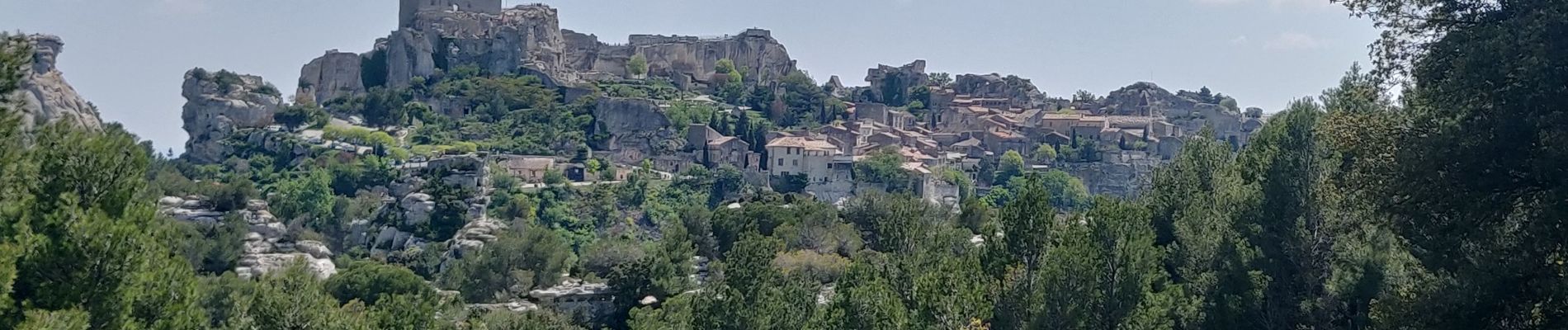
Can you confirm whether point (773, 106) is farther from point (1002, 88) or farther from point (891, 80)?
point (1002, 88)

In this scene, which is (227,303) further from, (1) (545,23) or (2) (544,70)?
(1) (545,23)

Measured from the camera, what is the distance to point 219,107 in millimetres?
82688

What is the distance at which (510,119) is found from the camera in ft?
260

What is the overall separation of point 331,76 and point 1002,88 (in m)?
46.9

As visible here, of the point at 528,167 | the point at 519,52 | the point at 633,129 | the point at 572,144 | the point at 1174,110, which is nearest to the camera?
the point at 528,167

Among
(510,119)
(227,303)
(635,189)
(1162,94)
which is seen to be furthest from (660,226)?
(1162,94)

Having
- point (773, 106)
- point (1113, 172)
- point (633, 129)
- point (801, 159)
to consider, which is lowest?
point (1113, 172)

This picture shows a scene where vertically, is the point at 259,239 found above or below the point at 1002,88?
below

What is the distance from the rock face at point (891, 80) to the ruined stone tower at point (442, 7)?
26.7m

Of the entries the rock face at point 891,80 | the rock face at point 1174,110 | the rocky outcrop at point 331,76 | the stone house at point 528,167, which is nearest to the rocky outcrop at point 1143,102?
the rock face at point 1174,110

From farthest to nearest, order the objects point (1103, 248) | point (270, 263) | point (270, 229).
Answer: point (270, 229) < point (270, 263) < point (1103, 248)

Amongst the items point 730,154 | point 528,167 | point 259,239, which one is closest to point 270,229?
point 259,239

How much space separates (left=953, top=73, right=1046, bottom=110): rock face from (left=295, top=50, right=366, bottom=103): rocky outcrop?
41733 millimetres

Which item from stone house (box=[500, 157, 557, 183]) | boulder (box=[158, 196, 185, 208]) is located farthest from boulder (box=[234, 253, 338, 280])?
stone house (box=[500, 157, 557, 183])
